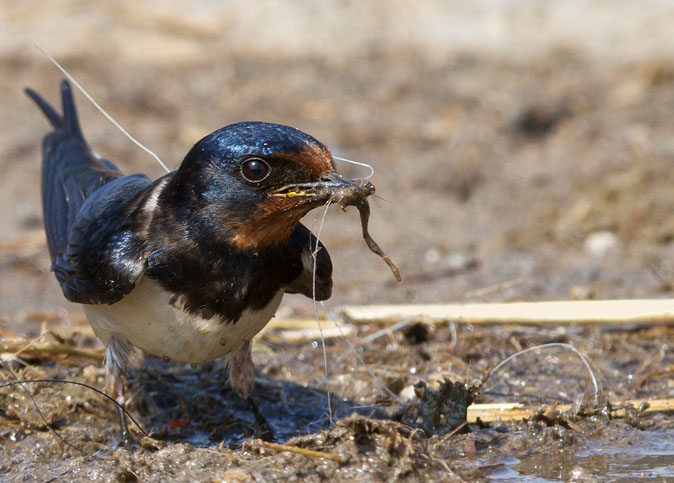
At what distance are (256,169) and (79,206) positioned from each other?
5.21ft

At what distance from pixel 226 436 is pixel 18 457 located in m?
0.89

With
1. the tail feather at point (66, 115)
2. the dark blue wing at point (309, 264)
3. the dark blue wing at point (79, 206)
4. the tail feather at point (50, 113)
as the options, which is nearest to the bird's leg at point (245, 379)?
the dark blue wing at point (309, 264)

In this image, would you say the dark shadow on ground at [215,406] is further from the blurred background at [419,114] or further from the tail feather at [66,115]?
the blurred background at [419,114]

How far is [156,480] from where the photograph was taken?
3.66 m

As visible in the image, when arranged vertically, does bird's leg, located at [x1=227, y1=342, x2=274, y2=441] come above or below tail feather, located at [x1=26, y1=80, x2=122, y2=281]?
below

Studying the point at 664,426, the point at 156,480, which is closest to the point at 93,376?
the point at 156,480

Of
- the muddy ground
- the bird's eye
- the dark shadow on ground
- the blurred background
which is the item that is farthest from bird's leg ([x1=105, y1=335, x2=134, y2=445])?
the blurred background

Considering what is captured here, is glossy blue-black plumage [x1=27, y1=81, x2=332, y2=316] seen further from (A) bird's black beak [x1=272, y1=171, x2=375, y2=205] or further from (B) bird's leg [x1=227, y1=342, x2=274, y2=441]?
(B) bird's leg [x1=227, y1=342, x2=274, y2=441]

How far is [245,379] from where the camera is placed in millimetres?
4516

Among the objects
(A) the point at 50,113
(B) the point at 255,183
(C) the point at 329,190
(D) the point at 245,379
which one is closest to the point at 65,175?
(A) the point at 50,113

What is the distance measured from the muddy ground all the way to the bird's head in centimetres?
78

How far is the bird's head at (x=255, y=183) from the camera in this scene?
3623 millimetres

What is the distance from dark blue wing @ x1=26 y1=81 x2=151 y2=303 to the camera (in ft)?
13.3

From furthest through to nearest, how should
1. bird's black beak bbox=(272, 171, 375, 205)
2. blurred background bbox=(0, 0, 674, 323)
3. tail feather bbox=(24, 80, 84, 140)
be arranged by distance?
1. blurred background bbox=(0, 0, 674, 323)
2. tail feather bbox=(24, 80, 84, 140)
3. bird's black beak bbox=(272, 171, 375, 205)
